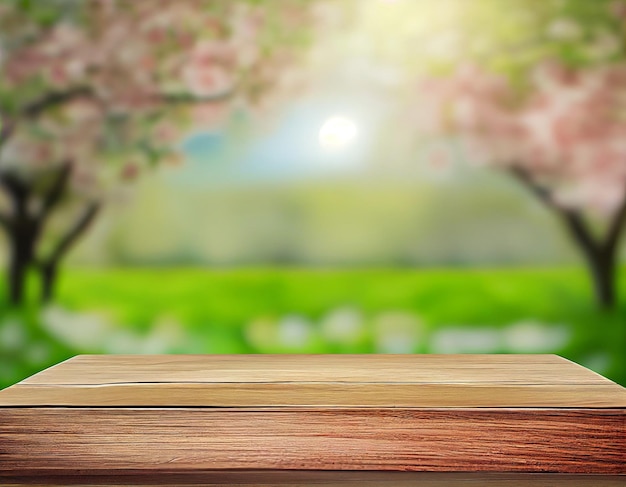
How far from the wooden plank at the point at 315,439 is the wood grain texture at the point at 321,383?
2 centimetres

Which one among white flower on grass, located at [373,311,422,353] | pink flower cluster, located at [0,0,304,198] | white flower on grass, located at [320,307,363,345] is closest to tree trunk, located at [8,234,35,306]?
pink flower cluster, located at [0,0,304,198]

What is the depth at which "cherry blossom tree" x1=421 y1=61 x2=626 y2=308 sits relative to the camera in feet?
4.06

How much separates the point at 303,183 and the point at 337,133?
4.8 inches

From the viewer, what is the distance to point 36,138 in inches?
50.2

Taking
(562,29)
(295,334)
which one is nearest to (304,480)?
(295,334)

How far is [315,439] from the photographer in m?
0.83

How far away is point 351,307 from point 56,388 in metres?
0.58

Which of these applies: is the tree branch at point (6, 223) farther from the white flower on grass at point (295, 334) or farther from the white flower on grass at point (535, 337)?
the white flower on grass at point (535, 337)

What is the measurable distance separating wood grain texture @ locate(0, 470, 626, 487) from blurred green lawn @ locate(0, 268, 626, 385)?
0.43m

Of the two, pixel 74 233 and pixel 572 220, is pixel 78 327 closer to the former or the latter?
pixel 74 233

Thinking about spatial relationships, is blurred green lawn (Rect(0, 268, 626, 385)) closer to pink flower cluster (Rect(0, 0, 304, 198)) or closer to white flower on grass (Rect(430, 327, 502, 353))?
white flower on grass (Rect(430, 327, 502, 353))

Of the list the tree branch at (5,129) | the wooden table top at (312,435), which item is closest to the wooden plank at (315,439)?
the wooden table top at (312,435)

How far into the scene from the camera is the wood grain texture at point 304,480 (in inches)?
32.7

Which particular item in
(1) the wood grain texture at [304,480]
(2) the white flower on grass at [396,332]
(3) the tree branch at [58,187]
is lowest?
(1) the wood grain texture at [304,480]
